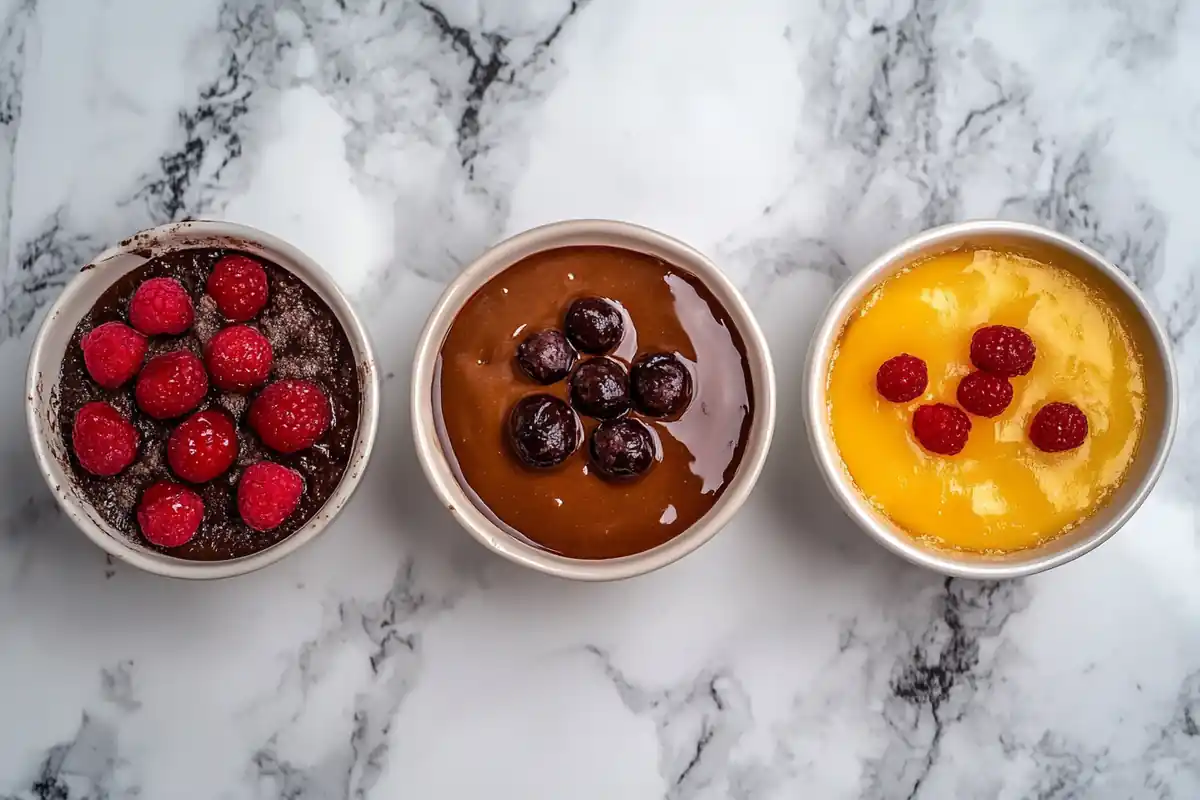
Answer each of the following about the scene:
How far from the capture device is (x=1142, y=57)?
1.89 meters

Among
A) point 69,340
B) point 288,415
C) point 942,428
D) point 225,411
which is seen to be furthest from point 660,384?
point 69,340

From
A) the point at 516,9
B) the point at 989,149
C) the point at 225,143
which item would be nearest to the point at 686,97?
the point at 516,9

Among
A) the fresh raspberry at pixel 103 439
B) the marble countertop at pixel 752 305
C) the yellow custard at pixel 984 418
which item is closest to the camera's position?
the fresh raspberry at pixel 103 439

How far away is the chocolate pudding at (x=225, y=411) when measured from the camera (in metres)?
1.57

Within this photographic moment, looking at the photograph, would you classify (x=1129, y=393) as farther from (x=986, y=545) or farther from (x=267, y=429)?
(x=267, y=429)

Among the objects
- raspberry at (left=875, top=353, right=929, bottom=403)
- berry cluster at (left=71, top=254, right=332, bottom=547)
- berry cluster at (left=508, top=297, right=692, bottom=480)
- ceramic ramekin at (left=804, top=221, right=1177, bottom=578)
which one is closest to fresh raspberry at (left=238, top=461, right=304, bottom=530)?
berry cluster at (left=71, top=254, right=332, bottom=547)

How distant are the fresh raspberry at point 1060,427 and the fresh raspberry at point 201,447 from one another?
1237mm

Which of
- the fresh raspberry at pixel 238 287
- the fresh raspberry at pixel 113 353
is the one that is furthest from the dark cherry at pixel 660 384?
the fresh raspberry at pixel 113 353

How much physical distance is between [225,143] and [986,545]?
147cm

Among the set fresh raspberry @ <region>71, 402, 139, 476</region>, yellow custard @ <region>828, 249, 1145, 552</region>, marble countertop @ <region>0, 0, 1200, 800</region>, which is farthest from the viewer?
marble countertop @ <region>0, 0, 1200, 800</region>

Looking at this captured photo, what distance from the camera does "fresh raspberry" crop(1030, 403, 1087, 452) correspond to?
1.61 metres

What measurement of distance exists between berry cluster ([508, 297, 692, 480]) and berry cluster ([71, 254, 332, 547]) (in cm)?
32

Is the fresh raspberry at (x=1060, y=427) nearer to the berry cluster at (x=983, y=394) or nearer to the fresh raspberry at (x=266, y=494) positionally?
the berry cluster at (x=983, y=394)

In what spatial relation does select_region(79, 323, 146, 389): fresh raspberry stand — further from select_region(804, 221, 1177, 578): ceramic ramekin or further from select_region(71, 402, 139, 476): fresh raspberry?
select_region(804, 221, 1177, 578): ceramic ramekin
